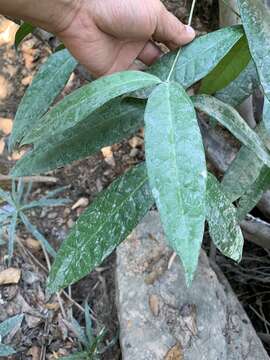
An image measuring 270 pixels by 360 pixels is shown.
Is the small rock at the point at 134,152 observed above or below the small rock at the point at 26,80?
above

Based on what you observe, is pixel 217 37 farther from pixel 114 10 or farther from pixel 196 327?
pixel 196 327

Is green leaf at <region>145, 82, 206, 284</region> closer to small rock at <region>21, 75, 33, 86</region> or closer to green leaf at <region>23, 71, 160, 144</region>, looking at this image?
green leaf at <region>23, 71, 160, 144</region>

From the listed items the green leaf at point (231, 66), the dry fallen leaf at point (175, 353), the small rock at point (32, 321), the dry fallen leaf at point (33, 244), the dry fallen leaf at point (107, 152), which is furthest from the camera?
the dry fallen leaf at point (107, 152)

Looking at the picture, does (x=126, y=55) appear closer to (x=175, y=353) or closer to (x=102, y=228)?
(x=102, y=228)

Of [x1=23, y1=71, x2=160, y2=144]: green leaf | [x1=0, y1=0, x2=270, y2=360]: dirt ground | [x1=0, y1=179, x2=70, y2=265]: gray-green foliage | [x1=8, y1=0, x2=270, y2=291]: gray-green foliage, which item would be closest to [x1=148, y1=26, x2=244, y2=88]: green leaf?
[x1=8, y1=0, x2=270, y2=291]: gray-green foliage

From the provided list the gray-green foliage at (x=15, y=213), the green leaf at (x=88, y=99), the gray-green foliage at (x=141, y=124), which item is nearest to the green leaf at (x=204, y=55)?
the gray-green foliage at (x=141, y=124)

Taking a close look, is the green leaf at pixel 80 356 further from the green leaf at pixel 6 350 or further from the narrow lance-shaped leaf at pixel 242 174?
the narrow lance-shaped leaf at pixel 242 174

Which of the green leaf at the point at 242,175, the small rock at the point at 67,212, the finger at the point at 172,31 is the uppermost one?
the finger at the point at 172,31

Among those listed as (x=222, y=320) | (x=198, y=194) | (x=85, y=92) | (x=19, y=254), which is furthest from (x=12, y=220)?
(x=198, y=194)
